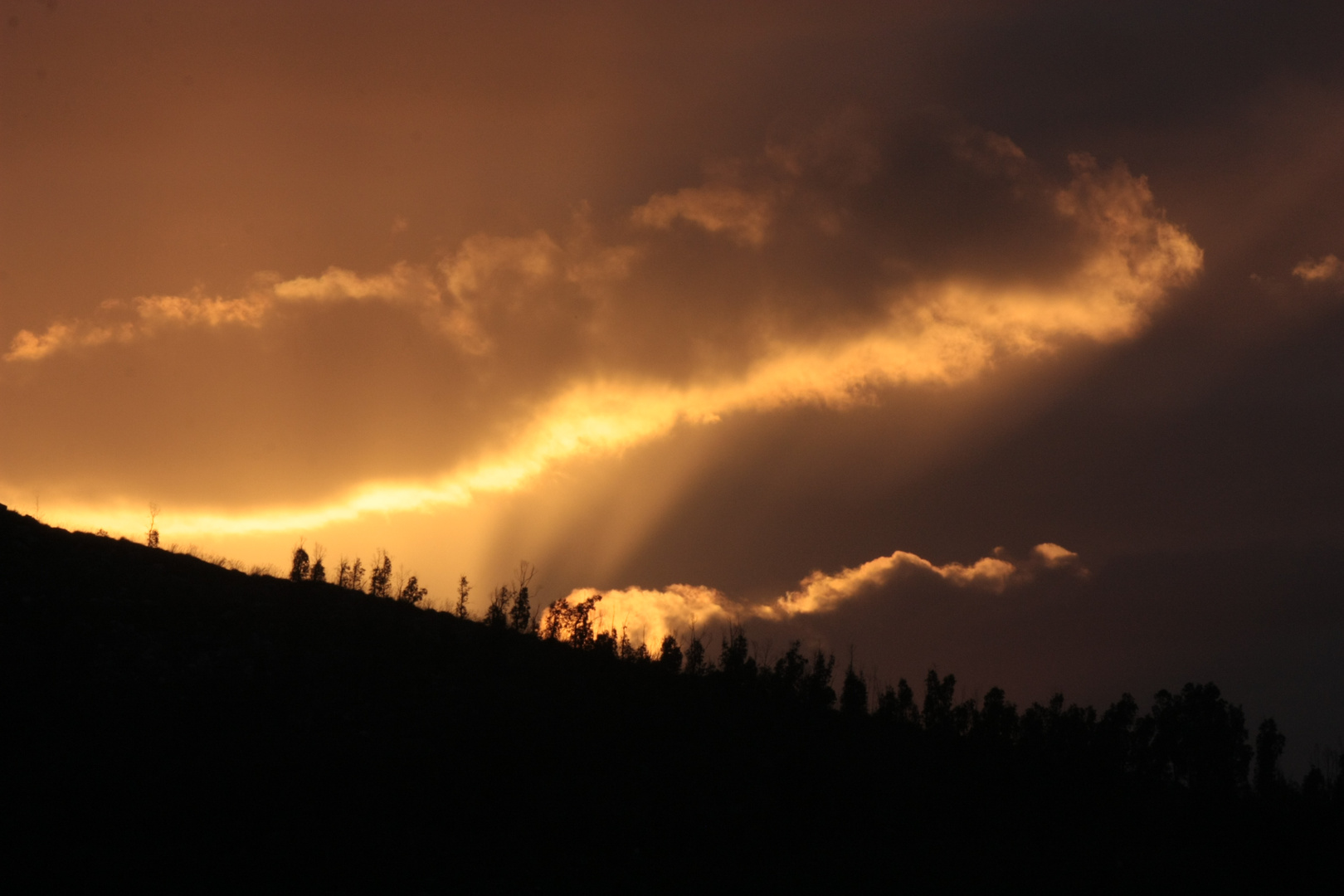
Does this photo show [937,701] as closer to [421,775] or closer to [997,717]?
[997,717]

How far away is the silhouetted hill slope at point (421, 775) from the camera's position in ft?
133

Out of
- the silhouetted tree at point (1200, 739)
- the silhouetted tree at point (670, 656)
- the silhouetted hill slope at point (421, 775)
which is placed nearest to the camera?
the silhouetted hill slope at point (421, 775)

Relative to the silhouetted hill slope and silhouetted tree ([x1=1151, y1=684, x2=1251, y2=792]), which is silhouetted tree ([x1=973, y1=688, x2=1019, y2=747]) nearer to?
silhouetted tree ([x1=1151, y1=684, x2=1251, y2=792])

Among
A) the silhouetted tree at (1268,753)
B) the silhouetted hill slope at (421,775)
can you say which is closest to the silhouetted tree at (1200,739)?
the silhouetted tree at (1268,753)

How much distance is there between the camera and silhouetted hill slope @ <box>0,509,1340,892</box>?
40.5m

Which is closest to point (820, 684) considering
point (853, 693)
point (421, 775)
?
point (853, 693)

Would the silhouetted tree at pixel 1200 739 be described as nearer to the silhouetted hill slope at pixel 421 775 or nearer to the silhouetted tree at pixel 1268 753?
the silhouetted tree at pixel 1268 753

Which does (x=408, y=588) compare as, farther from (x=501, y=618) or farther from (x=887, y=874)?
(x=887, y=874)

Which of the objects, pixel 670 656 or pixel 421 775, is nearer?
pixel 421 775

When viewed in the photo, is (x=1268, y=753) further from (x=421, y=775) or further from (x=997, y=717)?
(x=421, y=775)

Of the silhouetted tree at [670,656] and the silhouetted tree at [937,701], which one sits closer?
the silhouetted tree at [670,656]

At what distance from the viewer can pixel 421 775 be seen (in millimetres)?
49250

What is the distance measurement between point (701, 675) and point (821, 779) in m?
29.4

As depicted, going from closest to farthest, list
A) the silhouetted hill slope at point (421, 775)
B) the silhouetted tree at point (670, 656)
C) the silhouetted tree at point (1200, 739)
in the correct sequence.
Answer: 1. the silhouetted hill slope at point (421, 775)
2. the silhouetted tree at point (670, 656)
3. the silhouetted tree at point (1200, 739)
